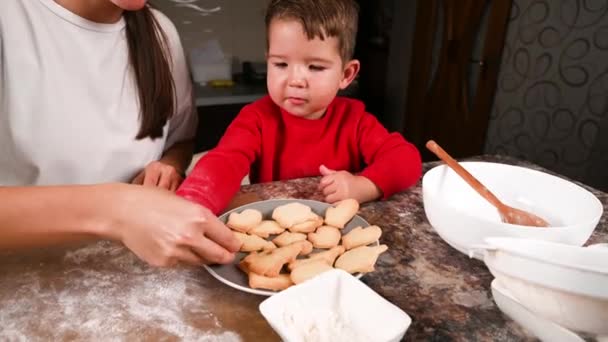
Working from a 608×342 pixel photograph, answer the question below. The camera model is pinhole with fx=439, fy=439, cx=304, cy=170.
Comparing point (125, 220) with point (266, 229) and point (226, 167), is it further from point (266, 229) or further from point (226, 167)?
point (226, 167)

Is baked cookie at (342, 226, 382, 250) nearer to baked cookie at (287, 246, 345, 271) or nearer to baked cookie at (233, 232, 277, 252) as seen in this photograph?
baked cookie at (287, 246, 345, 271)

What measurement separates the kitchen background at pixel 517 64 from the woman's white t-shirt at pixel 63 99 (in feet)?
5.86

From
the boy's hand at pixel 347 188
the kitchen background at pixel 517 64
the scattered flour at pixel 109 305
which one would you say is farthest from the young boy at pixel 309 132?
the kitchen background at pixel 517 64

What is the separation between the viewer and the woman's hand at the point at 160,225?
2.12 ft

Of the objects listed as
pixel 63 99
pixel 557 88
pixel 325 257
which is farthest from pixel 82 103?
pixel 557 88

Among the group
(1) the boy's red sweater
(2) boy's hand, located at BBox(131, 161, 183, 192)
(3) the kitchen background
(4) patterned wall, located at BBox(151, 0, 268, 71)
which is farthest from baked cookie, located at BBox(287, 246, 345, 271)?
(4) patterned wall, located at BBox(151, 0, 268, 71)

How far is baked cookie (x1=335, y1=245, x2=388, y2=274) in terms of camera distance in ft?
2.33

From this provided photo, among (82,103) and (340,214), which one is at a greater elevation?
(82,103)

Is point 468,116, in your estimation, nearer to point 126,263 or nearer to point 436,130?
point 436,130

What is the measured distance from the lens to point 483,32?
3160mm

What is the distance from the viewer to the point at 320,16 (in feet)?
3.75

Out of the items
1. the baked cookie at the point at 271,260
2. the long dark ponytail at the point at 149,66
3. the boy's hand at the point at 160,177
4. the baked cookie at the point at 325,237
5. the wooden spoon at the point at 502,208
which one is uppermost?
the long dark ponytail at the point at 149,66

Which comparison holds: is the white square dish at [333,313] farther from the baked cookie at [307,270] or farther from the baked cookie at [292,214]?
the baked cookie at [292,214]

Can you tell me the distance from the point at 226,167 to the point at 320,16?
46 cm
